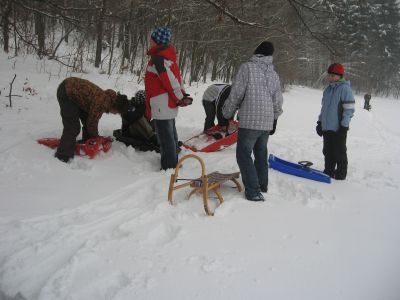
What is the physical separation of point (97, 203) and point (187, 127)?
14.6 ft

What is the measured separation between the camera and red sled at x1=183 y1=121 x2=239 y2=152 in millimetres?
6641

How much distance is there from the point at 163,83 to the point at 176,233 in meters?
2.17

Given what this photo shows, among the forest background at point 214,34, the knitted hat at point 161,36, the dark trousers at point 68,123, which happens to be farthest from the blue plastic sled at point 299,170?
the dark trousers at point 68,123

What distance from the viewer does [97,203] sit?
428cm

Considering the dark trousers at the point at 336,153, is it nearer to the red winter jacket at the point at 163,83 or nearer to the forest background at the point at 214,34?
the forest background at the point at 214,34

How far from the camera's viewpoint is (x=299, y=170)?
5.62 metres

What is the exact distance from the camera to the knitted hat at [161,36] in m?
4.87

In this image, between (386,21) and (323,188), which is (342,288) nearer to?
(323,188)

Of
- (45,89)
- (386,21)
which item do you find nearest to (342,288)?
(45,89)

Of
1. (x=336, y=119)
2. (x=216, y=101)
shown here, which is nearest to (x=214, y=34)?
(x=216, y=101)

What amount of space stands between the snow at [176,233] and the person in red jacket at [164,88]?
1.85 feet

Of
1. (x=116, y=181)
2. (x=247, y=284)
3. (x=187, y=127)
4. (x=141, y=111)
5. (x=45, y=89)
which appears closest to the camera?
(x=247, y=284)

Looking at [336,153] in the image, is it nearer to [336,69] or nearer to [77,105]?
[336,69]

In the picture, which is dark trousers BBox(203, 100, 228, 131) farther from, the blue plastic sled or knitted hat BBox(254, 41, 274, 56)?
knitted hat BBox(254, 41, 274, 56)
